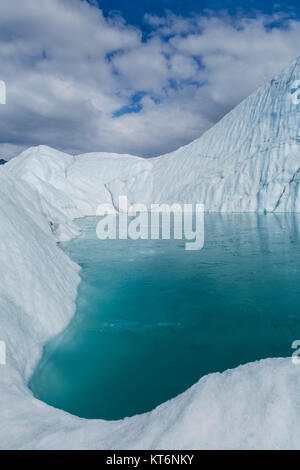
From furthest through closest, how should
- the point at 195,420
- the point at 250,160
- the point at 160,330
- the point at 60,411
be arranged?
the point at 250,160
the point at 160,330
the point at 60,411
the point at 195,420

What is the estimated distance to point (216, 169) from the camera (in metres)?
39.2

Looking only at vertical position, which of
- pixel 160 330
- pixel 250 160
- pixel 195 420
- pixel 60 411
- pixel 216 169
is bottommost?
pixel 160 330

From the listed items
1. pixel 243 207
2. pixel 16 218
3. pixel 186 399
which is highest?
pixel 243 207

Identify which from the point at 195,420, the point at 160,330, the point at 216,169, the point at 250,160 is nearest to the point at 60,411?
the point at 195,420

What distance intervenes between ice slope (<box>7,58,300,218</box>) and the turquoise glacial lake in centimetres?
2011

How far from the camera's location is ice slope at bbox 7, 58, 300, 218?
32.7 meters

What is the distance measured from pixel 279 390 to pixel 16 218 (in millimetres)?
6402

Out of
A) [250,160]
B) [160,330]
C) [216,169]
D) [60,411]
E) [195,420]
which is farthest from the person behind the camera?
[216,169]

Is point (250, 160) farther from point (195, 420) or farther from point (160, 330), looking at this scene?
point (195, 420)

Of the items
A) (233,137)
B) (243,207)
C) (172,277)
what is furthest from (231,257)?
(233,137)

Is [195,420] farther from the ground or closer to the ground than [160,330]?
farther from the ground

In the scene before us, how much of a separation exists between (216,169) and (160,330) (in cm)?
3636
